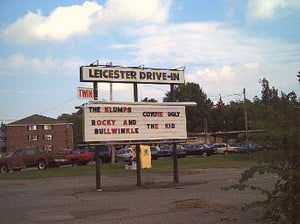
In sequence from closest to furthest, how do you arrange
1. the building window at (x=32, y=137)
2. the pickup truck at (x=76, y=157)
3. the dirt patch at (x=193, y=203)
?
the dirt patch at (x=193, y=203) → the pickup truck at (x=76, y=157) → the building window at (x=32, y=137)

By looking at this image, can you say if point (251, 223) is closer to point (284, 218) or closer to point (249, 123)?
point (284, 218)

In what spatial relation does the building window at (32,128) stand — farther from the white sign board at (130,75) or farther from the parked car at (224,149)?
the white sign board at (130,75)

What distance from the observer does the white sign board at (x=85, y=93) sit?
2000 centimetres

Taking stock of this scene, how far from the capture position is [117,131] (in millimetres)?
20266

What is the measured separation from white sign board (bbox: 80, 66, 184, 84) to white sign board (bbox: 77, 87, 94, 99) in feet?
1.37

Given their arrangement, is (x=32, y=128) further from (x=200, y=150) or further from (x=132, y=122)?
(x=132, y=122)

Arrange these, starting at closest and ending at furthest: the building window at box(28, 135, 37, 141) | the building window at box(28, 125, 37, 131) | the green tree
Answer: the green tree < the building window at box(28, 125, 37, 131) < the building window at box(28, 135, 37, 141)

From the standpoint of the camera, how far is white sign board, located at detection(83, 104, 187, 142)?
65.1 feet

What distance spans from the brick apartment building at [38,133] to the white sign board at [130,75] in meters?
82.5

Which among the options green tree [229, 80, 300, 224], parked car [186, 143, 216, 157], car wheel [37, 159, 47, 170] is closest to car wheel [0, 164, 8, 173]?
car wheel [37, 159, 47, 170]

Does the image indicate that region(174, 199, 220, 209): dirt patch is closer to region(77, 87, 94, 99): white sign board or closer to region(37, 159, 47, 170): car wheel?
region(77, 87, 94, 99): white sign board

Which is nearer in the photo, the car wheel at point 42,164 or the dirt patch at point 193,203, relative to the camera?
the dirt patch at point 193,203

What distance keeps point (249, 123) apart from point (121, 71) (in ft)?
39.5

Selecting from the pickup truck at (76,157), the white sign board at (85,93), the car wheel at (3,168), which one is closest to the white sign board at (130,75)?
the white sign board at (85,93)
